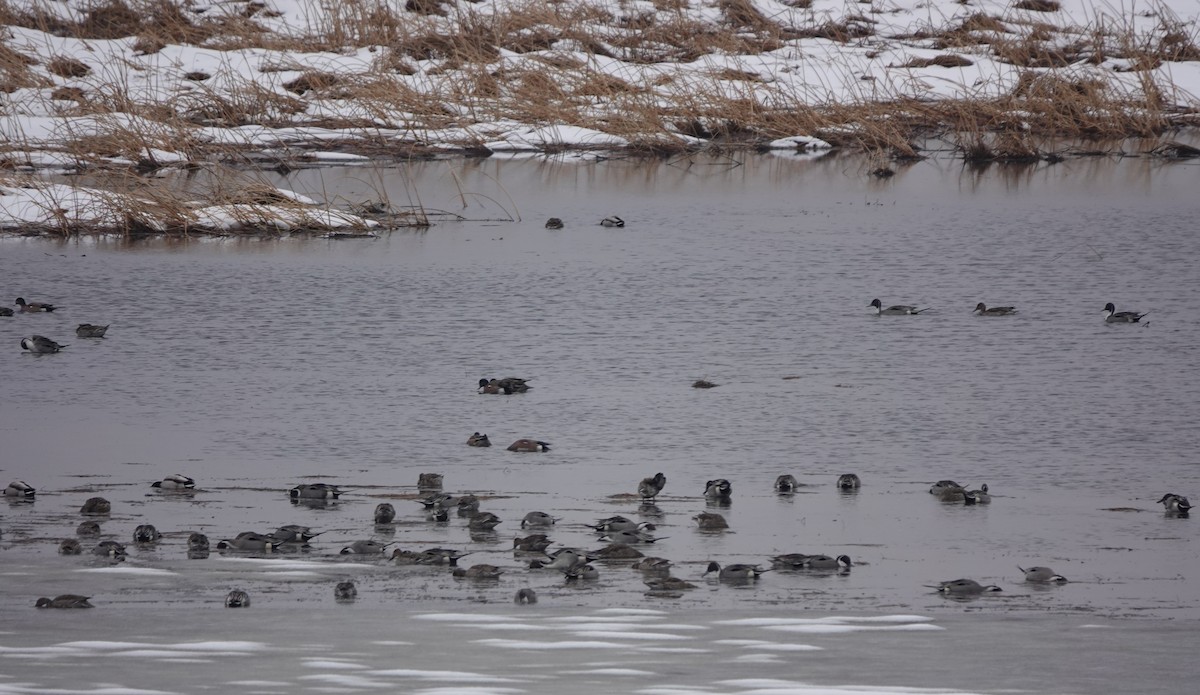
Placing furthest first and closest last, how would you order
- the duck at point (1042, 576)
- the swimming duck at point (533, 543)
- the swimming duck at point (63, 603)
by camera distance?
the swimming duck at point (533, 543) → the duck at point (1042, 576) → the swimming duck at point (63, 603)

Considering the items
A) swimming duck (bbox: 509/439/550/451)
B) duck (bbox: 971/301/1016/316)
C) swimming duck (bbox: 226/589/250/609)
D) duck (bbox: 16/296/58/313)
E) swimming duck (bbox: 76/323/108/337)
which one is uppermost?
duck (bbox: 16/296/58/313)

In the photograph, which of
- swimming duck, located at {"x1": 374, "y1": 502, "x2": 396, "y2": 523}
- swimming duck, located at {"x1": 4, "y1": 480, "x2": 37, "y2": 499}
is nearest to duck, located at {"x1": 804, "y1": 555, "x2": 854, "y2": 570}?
swimming duck, located at {"x1": 374, "y1": 502, "x2": 396, "y2": 523}

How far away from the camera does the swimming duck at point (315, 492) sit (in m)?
8.92

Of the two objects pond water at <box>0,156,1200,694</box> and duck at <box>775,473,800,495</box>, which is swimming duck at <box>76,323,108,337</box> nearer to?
pond water at <box>0,156,1200,694</box>

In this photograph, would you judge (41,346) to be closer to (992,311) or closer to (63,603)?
(63,603)

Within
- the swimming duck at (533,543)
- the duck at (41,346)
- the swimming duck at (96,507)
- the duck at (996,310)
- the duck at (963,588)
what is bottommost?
the duck at (963,588)

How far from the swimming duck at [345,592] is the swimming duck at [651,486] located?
213 centimetres

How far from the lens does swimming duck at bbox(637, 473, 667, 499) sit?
8.81 metres

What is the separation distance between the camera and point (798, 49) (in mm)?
28641

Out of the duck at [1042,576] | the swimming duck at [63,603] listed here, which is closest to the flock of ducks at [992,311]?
the duck at [1042,576]

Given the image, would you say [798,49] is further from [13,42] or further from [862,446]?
[862,446]

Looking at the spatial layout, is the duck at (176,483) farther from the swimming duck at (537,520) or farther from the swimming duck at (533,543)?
the swimming duck at (533,543)

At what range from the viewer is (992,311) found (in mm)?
14258

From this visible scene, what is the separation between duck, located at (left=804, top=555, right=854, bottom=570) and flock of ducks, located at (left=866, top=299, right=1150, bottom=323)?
22.8 ft
